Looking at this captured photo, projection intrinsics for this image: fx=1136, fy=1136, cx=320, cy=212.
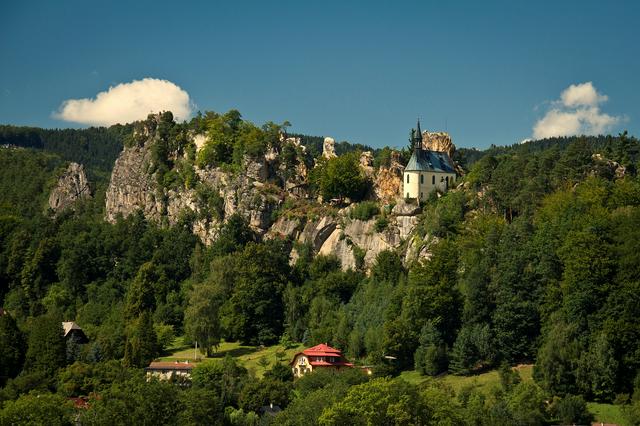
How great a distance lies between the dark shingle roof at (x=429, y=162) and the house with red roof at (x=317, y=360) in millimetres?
19836

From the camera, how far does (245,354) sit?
94.4 metres

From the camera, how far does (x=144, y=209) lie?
4692 inches

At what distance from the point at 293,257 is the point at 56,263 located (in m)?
26.3

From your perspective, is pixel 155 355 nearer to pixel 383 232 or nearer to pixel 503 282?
pixel 383 232

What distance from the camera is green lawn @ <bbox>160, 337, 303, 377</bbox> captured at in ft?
294

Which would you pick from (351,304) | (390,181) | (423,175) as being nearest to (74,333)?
(351,304)

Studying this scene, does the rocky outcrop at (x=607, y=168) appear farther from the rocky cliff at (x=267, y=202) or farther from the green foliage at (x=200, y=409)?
the green foliage at (x=200, y=409)

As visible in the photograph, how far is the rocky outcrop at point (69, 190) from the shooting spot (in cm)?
13600

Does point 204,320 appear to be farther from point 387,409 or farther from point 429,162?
point 387,409

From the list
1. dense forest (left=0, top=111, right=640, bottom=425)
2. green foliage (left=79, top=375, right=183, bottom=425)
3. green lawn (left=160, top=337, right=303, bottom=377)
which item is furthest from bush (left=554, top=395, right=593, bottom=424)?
green lawn (left=160, top=337, right=303, bottom=377)

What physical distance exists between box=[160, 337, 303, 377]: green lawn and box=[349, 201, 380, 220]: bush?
13.9 meters

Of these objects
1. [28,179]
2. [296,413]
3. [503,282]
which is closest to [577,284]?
[503,282]

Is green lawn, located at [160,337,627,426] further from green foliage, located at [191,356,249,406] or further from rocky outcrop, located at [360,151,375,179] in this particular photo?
rocky outcrop, located at [360,151,375,179]

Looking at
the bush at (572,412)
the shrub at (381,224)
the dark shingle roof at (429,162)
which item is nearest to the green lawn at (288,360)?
the bush at (572,412)
